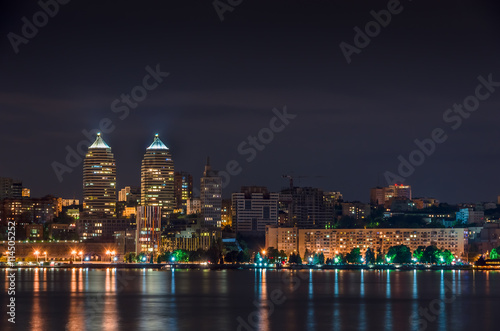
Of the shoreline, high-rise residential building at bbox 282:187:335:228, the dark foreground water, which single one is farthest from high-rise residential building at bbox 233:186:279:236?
the dark foreground water

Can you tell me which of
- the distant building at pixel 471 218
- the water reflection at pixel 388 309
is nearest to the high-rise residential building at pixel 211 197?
the distant building at pixel 471 218

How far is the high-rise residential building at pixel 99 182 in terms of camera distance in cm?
19350

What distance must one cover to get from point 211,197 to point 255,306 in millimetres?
117701

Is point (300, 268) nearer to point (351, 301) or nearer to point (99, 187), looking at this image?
point (99, 187)

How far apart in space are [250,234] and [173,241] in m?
26.9

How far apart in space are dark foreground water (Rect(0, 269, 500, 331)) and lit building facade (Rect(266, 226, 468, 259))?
211 feet

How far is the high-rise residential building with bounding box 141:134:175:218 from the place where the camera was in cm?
19488

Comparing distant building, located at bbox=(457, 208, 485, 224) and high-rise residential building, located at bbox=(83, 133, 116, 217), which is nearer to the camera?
high-rise residential building, located at bbox=(83, 133, 116, 217)

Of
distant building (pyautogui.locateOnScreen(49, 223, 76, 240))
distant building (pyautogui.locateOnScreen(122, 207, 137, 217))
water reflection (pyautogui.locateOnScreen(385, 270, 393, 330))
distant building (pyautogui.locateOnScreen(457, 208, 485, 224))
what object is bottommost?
water reflection (pyautogui.locateOnScreen(385, 270, 393, 330))

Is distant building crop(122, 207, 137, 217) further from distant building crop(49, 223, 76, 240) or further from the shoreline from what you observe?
the shoreline

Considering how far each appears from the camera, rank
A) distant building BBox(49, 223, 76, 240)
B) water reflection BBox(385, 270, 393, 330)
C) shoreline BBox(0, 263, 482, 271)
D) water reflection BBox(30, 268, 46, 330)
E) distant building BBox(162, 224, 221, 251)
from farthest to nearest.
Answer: distant building BBox(49, 223, 76, 240)
distant building BBox(162, 224, 221, 251)
shoreline BBox(0, 263, 482, 271)
water reflection BBox(385, 270, 393, 330)
water reflection BBox(30, 268, 46, 330)

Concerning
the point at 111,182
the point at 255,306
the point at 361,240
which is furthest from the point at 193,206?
the point at 255,306

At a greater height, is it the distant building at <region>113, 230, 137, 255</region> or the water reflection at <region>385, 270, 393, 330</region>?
the distant building at <region>113, 230, 137, 255</region>

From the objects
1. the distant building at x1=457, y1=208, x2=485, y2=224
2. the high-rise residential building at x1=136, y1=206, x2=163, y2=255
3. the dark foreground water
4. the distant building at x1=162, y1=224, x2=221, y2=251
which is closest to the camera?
the dark foreground water
